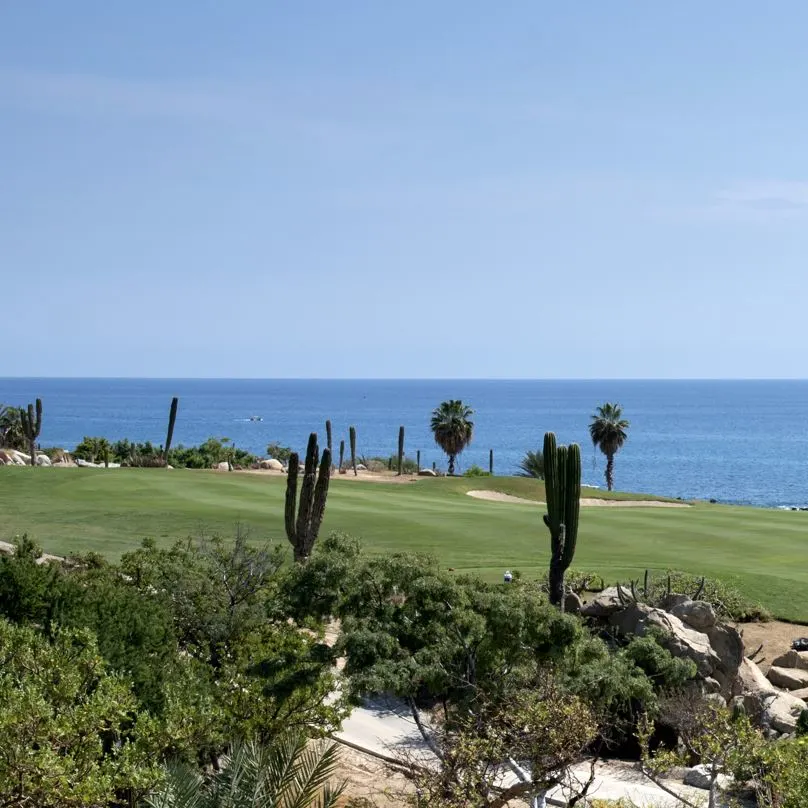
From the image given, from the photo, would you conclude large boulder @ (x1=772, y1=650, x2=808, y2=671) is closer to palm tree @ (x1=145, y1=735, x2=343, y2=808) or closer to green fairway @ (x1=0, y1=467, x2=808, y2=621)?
green fairway @ (x1=0, y1=467, x2=808, y2=621)

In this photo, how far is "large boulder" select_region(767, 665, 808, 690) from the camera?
22.8m

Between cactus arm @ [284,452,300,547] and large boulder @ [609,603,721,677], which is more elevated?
cactus arm @ [284,452,300,547]

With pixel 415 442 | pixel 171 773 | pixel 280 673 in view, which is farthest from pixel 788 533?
pixel 415 442

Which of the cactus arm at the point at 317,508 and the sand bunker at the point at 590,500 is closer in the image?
the cactus arm at the point at 317,508

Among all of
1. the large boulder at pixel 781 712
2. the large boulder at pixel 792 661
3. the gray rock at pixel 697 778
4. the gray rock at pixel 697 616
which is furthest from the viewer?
the large boulder at pixel 792 661

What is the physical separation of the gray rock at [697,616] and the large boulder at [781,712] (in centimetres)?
254

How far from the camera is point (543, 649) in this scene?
55.1 feet

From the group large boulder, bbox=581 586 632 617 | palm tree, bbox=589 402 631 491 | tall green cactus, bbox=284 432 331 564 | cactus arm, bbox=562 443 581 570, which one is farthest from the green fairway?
palm tree, bbox=589 402 631 491

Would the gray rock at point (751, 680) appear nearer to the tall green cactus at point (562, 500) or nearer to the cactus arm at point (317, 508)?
the tall green cactus at point (562, 500)

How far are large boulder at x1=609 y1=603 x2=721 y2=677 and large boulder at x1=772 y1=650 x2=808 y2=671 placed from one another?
250cm

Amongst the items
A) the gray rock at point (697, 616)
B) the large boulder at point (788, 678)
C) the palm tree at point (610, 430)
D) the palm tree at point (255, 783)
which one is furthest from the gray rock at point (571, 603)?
the palm tree at point (610, 430)

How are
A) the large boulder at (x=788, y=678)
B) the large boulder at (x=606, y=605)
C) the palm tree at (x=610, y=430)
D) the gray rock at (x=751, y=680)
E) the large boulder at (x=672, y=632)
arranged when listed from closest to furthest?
the large boulder at (x=672, y=632) → the gray rock at (x=751, y=680) → the large boulder at (x=788, y=678) → the large boulder at (x=606, y=605) → the palm tree at (x=610, y=430)

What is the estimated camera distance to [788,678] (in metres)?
22.9

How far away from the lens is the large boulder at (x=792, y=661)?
78.1 ft
